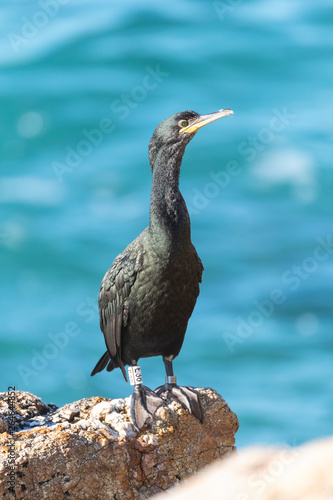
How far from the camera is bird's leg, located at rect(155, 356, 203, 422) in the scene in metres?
7.12

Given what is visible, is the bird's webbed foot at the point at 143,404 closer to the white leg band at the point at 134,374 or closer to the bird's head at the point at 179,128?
the white leg band at the point at 134,374

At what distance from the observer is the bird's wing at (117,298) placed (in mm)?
7504

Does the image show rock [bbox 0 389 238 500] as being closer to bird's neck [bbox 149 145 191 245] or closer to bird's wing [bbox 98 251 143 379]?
bird's wing [bbox 98 251 143 379]

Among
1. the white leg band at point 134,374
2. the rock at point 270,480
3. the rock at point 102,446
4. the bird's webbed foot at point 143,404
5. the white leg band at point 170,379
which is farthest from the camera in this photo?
the white leg band at point 170,379

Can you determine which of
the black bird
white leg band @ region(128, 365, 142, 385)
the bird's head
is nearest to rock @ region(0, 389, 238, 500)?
the black bird

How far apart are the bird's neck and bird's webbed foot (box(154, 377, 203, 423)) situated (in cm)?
132

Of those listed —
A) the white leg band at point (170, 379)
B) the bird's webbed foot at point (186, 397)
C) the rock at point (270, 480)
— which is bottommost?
the rock at point (270, 480)

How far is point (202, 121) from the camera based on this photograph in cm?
724

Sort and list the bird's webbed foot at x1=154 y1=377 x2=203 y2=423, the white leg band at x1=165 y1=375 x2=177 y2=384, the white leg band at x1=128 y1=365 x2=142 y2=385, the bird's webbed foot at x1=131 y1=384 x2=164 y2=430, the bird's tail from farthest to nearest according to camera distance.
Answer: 1. the bird's tail
2. the white leg band at x1=165 y1=375 x2=177 y2=384
3. the white leg band at x1=128 y1=365 x2=142 y2=385
4. the bird's webbed foot at x1=154 y1=377 x2=203 y2=423
5. the bird's webbed foot at x1=131 y1=384 x2=164 y2=430

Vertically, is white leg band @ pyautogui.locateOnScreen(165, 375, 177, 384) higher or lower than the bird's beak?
lower

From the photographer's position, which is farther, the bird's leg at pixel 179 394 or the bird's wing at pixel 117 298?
the bird's wing at pixel 117 298

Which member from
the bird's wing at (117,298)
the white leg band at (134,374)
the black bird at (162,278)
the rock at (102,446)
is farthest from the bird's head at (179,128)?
the rock at (102,446)

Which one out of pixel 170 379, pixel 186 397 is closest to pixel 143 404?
pixel 186 397

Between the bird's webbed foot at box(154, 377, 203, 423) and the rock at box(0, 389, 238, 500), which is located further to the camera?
the bird's webbed foot at box(154, 377, 203, 423)
